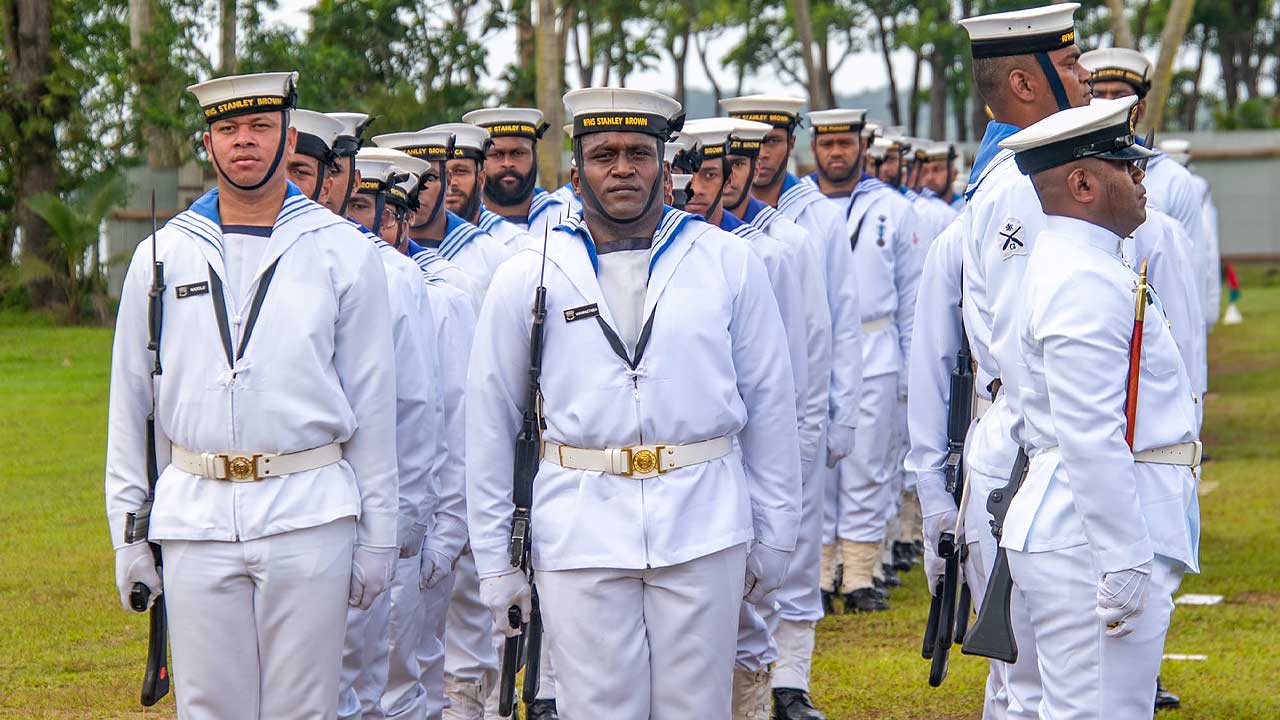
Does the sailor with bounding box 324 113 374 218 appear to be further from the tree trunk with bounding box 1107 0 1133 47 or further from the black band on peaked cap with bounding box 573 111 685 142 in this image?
the tree trunk with bounding box 1107 0 1133 47

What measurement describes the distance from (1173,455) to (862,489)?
18.3 ft

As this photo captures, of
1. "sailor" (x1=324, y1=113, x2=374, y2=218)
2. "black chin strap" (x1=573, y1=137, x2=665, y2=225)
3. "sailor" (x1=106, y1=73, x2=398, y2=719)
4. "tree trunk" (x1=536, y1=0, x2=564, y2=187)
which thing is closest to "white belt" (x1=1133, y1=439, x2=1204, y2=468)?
"black chin strap" (x1=573, y1=137, x2=665, y2=225)

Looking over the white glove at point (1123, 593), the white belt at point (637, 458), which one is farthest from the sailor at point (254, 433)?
the white glove at point (1123, 593)

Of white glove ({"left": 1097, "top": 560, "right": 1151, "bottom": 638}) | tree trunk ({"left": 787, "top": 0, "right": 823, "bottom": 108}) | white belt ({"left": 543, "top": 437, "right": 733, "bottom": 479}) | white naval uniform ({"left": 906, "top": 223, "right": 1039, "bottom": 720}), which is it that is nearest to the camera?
white glove ({"left": 1097, "top": 560, "right": 1151, "bottom": 638})

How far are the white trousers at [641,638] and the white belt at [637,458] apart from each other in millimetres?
292

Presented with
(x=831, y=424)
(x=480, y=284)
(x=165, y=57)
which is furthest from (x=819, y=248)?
(x=165, y=57)

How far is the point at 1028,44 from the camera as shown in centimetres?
606

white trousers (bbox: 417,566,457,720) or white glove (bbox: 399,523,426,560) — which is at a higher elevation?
white glove (bbox: 399,523,426,560)

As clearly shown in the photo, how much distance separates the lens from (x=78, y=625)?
32.3 feet

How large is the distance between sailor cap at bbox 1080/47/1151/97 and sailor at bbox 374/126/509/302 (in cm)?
306

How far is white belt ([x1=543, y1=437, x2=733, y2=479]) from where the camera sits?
5.34 metres

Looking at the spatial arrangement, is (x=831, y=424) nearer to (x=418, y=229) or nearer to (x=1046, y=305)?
(x=418, y=229)

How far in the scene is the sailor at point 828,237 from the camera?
9000 mm

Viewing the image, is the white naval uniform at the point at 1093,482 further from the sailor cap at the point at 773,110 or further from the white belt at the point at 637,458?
the sailor cap at the point at 773,110
